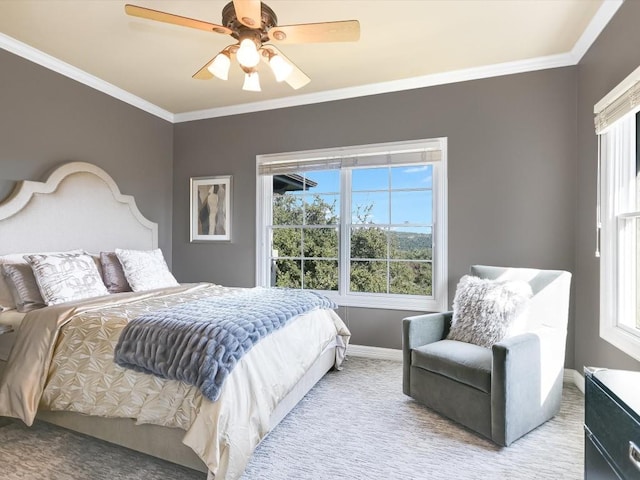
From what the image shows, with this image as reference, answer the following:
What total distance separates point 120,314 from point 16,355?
2.22 ft

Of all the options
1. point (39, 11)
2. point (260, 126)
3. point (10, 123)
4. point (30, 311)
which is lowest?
point (30, 311)

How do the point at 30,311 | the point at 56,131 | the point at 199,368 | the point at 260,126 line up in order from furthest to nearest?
1. the point at 260,126
2. the point at 56,131
3. the point at 30,311
4. the point at 199,368

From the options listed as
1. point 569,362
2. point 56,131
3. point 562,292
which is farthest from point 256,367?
point 56,131

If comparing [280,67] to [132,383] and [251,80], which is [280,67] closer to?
[251,80]

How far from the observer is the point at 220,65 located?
228 cm

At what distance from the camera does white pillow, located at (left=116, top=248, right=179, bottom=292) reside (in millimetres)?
3145

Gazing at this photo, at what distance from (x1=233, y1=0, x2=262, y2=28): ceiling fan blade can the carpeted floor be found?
7.84 feet

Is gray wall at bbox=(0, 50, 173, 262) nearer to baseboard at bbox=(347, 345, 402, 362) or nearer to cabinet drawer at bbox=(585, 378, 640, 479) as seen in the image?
baseboard at bbox=(347, 345, 402, 362)

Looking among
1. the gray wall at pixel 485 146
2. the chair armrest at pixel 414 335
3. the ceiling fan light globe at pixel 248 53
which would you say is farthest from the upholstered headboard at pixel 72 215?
the chair armrest at pixel 414 335

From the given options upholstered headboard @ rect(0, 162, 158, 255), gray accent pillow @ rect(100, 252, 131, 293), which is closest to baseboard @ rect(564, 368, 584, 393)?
gray accent pillow @ rect(100, 252, 131, 293)

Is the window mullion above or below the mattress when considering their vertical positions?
above

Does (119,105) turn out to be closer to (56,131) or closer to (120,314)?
(56,131)

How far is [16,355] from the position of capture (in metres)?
2.16

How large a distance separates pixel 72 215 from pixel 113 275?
74 cm
